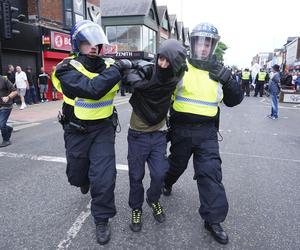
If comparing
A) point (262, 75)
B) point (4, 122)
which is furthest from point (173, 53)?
point (262, 75)

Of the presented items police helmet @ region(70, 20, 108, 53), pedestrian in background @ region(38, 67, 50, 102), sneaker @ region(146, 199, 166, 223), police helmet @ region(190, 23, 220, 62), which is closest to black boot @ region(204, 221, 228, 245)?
sneaker @ region(146, 199, 166, 223)

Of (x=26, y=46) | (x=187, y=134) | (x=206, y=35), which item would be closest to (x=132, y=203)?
(x=187, y=134)

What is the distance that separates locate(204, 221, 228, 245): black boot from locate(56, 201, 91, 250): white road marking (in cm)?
130

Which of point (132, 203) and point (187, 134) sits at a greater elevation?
point (187, 134)

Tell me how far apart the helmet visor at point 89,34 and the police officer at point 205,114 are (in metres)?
0.87

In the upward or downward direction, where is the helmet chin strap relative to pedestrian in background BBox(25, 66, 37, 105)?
upward

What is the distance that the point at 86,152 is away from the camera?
2.80m

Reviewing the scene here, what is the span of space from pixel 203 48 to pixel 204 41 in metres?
0.07

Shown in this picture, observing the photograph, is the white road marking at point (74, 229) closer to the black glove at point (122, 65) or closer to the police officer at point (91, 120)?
the police officer at point (91, 120)

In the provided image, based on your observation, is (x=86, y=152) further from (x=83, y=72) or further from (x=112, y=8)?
(x=112, y=8)

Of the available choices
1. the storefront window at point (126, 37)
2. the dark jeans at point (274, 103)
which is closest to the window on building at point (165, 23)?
the storefront window at point (126, 37)

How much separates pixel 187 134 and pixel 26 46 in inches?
543

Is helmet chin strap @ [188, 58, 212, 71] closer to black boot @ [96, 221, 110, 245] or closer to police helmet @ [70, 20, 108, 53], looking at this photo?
police helmet @ [70, 20, 108, 53]

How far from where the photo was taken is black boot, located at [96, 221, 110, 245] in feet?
8.89
